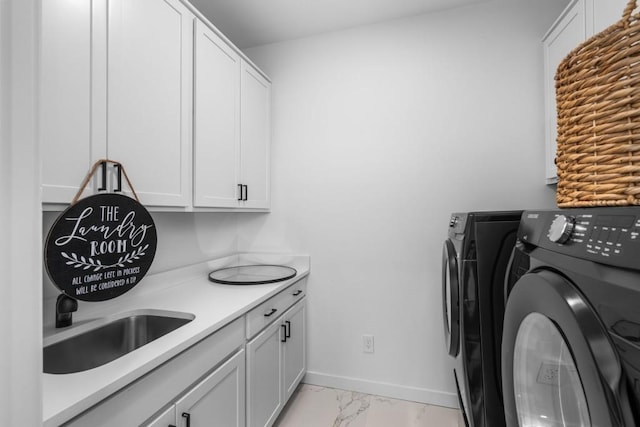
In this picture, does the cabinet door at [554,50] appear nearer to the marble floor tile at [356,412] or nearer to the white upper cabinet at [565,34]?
the white upper cabinet at [565,34]

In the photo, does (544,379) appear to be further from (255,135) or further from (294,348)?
(255,135)

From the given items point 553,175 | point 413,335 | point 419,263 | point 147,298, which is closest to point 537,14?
point 553,175

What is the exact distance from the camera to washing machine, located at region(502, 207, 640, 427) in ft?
1.36

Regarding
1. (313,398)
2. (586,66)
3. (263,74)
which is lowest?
(313,398)

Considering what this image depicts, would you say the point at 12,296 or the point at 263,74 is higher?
the point at 263,74

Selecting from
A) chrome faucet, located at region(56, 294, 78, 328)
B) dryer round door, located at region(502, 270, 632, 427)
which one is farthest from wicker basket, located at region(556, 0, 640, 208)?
chrome faucet, located at region(56, 294, 78, 328)

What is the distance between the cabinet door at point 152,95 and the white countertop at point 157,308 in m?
0.52

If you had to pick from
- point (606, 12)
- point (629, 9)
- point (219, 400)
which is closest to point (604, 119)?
point (629, 9)

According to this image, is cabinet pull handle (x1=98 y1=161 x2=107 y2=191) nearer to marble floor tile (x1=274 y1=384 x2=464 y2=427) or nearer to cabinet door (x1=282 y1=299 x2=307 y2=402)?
cabinet door (x1=282 y1=299 x2=307 y2=402)

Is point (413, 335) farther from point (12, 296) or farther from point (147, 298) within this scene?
point (12, 296)

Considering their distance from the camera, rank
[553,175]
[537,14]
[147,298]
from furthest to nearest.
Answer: [537,14] < [553,175] < [147,298]

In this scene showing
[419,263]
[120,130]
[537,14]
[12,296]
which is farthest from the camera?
[419,263]

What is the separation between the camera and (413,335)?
216 cm

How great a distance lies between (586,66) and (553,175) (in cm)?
133
